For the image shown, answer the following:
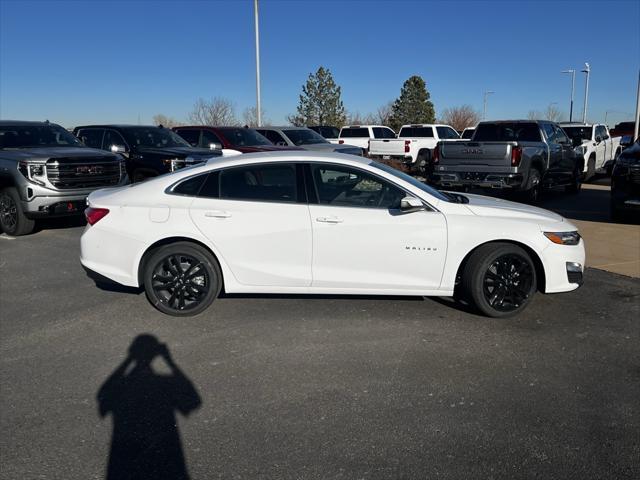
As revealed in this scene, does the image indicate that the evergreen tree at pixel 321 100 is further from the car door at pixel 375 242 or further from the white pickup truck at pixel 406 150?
the car door at pixel 375 242

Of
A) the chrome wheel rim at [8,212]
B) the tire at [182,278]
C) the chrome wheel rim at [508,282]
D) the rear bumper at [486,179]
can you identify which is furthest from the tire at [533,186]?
the chrome wheel rim at [8,212]

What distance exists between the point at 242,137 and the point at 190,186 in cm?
853

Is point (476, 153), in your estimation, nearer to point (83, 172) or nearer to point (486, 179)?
A: point (486, 179)

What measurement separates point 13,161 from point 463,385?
793 cm

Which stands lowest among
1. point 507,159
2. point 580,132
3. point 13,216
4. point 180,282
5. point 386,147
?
point 180,282

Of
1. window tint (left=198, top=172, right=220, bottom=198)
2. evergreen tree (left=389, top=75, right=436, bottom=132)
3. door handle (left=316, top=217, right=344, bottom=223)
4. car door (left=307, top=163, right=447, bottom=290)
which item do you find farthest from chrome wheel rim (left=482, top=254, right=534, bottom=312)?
evergreen tree (left=389, top=75, right=436, bottom=132)

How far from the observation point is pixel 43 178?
872 cm

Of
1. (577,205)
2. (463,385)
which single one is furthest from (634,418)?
(577,205)

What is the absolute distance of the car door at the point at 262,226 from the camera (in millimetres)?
4996

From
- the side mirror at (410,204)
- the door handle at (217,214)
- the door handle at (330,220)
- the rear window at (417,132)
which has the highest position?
the rear window at (417,132)

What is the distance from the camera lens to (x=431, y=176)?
12.4 m

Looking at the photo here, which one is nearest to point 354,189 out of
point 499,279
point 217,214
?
point 217,214

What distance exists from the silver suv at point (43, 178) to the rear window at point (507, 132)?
8337 millimetres

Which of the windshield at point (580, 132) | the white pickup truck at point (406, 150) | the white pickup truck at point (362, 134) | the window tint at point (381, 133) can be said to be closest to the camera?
the windshield at point (580, 132)
